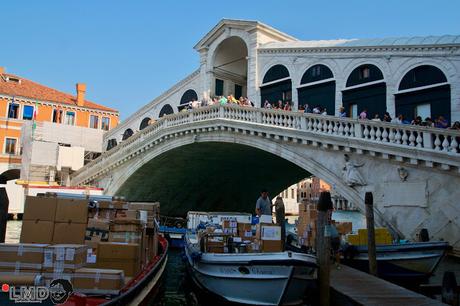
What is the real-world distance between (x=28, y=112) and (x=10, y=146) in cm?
243

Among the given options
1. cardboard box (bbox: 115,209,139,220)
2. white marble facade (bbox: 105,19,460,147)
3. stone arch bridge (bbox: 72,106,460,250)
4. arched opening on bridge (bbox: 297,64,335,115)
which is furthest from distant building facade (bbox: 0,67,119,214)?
cardboard box (bbox: 115,209,139,220)

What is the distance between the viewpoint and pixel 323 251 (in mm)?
6996

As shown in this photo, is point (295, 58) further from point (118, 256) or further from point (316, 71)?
point (118, 256)

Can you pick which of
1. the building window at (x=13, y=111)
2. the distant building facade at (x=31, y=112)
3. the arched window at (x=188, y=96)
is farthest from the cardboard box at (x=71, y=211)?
the building window at (x=13, y=111)

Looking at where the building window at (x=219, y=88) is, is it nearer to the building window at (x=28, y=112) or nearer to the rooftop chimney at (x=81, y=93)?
the rooftop chimney at (x=81, y=93)

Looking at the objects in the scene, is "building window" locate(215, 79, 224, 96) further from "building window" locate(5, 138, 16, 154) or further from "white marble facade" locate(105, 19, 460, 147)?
"building window" locate(5, 138, 16, 154)

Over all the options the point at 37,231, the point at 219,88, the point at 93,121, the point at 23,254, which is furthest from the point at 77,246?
the point at 93,121

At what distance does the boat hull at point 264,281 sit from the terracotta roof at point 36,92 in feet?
79.5

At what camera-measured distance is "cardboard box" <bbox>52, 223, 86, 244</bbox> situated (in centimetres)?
572

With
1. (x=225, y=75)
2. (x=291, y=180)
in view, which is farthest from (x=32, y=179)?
(x=291, y=180)

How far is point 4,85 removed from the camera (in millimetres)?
27703

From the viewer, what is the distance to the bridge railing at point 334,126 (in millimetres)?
9663

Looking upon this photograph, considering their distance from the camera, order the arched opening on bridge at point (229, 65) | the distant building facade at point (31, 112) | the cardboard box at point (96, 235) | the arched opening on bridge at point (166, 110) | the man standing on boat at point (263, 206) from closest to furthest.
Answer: the cardboard box at point (96, 235), the man standing on boat at point (263, 206), the arched opening on bridge at point (229, 65), the arched opening on bridge at point (166, 110), the distant building facade at point (31, 112)

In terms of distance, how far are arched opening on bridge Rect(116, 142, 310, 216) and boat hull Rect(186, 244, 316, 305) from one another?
29.8 feet
